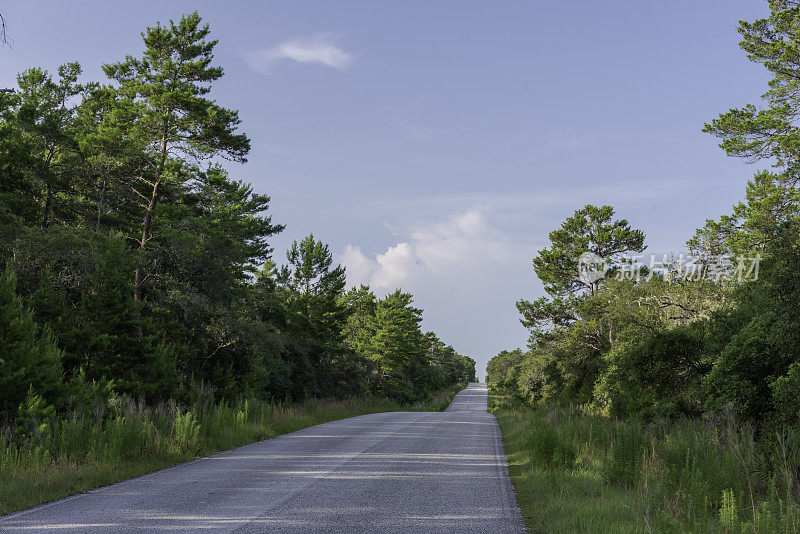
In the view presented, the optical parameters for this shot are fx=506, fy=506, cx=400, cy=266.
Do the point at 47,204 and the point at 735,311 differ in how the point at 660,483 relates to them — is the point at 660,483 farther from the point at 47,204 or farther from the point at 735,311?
the point at 47,204

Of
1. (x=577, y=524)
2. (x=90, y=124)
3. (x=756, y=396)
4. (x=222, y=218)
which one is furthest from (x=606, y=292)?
(x=90, y=124)

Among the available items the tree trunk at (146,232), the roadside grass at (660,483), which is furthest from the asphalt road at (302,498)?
the tree trunk at (146,232)

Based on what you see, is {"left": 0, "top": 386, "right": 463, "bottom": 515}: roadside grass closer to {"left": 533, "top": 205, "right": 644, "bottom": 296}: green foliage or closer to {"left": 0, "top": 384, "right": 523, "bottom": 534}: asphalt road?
{"left": 0, "top": 384, "right": 523, "bottom": 534}: asphalt road

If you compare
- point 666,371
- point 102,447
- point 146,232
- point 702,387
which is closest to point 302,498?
point 102,447

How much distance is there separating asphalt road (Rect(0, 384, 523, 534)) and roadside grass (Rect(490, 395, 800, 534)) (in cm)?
71

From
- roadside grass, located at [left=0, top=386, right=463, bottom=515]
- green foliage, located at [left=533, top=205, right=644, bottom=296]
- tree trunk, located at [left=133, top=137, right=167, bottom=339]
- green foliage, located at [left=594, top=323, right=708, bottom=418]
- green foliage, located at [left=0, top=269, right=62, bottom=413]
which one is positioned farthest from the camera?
green foliage, located at [left=533, top=205, right=644, bottom=296]

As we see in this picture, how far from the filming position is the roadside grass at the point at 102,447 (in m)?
7.66

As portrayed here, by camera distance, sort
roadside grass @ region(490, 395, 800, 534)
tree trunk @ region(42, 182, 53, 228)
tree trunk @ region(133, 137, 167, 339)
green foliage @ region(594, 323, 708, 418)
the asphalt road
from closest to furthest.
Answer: roadside grass @ region(490, 395, 800, 534), the asphalt road, green foliage @ region(594, 323, 708, 418), tree trunk @ region(133, 137, 167, 339), tree trunk @ region(42, 182, 53, 228)

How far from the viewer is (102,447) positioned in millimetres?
9805

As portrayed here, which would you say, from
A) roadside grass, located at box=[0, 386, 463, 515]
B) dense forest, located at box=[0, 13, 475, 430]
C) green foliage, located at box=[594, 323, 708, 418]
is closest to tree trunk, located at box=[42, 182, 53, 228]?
dense forest, located at box=[0, 13, 475, 430]

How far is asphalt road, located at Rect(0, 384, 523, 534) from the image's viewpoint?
598 centimetres

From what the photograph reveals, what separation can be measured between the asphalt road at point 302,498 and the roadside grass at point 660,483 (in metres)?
0.71

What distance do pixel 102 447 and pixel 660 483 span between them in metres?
9.74

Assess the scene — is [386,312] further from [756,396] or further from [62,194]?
[756,396]
